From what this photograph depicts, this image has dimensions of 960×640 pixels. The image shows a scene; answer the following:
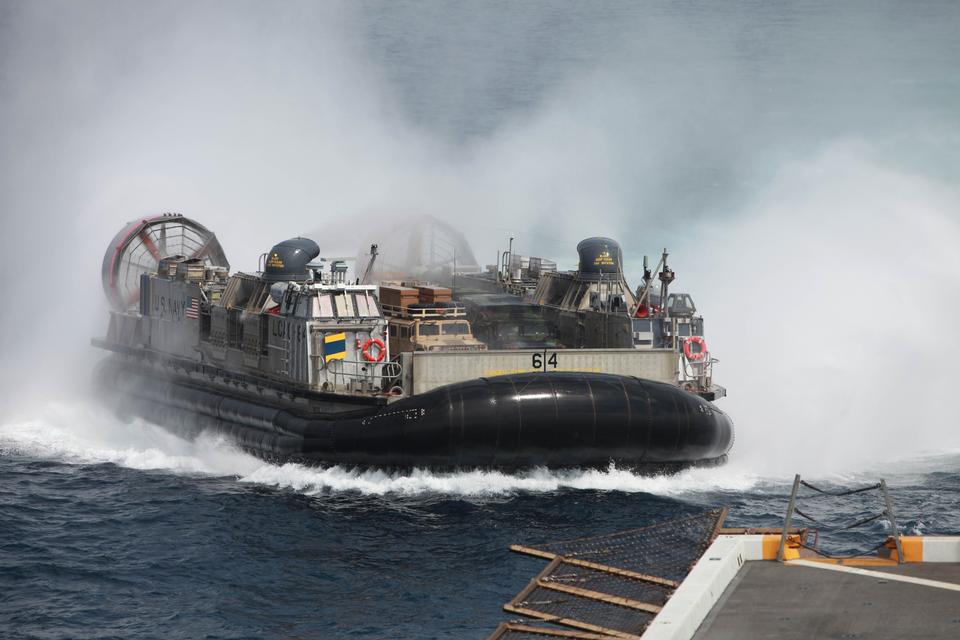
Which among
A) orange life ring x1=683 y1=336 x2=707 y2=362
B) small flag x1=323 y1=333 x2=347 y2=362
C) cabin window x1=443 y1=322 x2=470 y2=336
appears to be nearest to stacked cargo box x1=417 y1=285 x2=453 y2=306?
cabin window x1=443 y1=322 x2=470 y2=336

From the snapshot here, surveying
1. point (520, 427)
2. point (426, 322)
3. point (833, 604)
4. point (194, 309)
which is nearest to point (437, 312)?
point (426, 322)

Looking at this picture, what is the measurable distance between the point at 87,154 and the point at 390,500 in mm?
31258

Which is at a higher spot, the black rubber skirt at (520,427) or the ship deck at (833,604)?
the black rubber skirt at (520,427)

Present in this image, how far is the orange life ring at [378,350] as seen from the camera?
94.8 feet

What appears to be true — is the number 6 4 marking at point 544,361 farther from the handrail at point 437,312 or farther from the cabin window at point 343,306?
the cabin window at point 343,306

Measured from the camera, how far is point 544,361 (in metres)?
28.9

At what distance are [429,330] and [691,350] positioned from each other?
235 inches

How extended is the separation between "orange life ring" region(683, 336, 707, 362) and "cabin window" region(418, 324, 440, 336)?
18.5ft

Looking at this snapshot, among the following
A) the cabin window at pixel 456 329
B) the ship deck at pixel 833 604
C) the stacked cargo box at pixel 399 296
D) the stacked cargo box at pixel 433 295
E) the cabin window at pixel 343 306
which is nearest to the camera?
the ship deck at pixel 833 604

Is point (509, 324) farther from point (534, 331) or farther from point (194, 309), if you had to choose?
point (194, 309)

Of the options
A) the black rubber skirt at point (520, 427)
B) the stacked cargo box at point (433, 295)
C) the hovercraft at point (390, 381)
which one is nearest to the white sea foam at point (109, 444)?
the hovercraft at point (390, 381)

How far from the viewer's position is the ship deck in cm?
1262

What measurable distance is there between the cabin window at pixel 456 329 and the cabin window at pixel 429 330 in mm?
184

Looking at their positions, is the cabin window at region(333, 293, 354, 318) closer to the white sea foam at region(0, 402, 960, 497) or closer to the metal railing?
the metal railing
